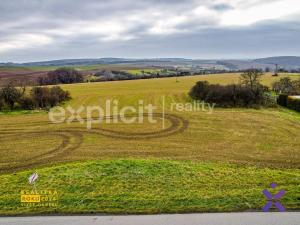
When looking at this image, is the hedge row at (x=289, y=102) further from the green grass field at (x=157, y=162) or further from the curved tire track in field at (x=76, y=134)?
the curved tire track in field at (x=76, y=134)

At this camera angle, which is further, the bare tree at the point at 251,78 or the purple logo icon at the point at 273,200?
the bare tree at the point at 251,78

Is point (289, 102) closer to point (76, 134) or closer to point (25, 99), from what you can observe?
point (76, 134)

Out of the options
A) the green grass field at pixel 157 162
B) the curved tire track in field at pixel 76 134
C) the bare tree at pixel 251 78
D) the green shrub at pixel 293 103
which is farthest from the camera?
the bare tree at pixel 251 78

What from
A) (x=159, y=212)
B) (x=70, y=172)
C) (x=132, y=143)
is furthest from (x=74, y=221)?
(x=132, y=143)

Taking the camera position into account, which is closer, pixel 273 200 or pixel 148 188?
pixel 273 200

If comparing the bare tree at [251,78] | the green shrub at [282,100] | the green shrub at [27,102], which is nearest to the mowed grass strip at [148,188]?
the green shrub at [27,102]

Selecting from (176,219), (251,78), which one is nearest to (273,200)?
(176,219)

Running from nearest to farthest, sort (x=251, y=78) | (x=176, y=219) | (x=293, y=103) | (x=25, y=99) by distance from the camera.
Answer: (x=176, y=219) → (x=293, y=103) → (x=25, y=99) → (x=251, y=78)
